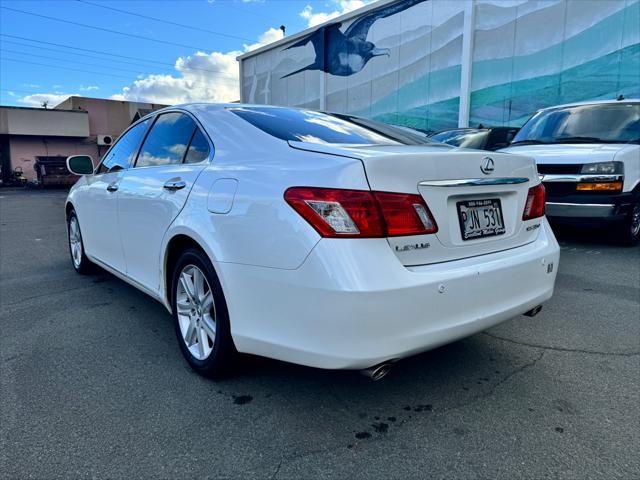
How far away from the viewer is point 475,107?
538 inches

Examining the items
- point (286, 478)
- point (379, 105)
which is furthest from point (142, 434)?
point (379, 105)

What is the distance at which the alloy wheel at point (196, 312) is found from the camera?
2686 millimetres

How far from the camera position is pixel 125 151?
4031 mm

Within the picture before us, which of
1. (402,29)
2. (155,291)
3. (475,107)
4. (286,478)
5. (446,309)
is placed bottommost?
(286,478)

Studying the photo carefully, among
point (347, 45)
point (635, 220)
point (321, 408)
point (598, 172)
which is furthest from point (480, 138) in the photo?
point (347, 45)

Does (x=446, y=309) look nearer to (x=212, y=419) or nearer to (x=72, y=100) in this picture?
(x=212, y=419)

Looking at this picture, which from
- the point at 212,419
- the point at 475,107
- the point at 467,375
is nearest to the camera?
the point at 212,419

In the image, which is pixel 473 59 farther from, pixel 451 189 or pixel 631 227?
pixel 451 189

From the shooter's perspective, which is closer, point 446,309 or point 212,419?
point 446,309

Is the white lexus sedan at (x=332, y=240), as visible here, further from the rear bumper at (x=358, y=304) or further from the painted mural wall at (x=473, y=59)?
the painted mural wall at (x=473, y=59)

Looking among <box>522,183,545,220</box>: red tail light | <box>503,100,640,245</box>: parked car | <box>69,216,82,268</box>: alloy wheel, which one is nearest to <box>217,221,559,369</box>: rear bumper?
<box>522,183,545,220</box>: red tail light

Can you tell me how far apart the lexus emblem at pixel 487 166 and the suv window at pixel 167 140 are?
1.74 meters

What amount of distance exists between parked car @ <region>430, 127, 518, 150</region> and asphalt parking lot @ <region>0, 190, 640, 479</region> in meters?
4.84

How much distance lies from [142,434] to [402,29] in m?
15.6
